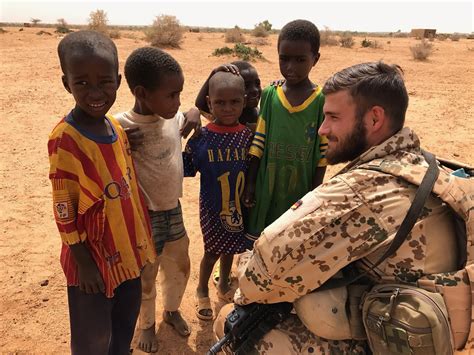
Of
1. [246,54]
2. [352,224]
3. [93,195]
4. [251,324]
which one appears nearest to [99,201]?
[93,195]

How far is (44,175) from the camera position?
18.5 feet

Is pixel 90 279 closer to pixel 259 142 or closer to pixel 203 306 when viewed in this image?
pixel 259 142

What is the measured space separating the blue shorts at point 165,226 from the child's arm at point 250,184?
524mm

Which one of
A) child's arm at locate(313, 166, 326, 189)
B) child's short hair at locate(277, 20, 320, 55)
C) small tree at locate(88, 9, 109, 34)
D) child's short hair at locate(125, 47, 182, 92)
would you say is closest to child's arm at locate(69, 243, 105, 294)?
child's short hair at locate(125, 47, 182, 92)

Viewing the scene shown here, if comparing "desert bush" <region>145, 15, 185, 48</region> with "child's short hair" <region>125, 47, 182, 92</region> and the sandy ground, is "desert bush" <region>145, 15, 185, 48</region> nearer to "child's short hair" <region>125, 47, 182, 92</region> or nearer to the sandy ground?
the sandy ground

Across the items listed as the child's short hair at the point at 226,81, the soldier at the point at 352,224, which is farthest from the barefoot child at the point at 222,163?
the soldier at the point at 352,224

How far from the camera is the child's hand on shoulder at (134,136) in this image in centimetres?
222

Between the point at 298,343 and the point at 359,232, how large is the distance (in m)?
0.63

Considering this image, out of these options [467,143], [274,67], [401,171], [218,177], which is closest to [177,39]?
[274,67]

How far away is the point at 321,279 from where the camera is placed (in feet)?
5.47

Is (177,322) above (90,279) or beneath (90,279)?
beneath

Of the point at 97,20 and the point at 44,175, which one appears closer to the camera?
the point at 44,175

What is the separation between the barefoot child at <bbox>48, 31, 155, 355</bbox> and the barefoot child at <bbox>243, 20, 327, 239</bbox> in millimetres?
997

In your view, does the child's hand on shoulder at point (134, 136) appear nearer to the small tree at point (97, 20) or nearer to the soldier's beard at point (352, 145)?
the soldier's beard at point (352, 145)
